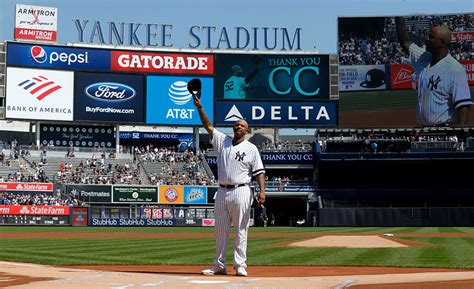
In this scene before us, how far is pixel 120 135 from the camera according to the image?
67438 millimetres

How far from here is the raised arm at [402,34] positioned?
5909 centimetres

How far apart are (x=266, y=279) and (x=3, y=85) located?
5039cm

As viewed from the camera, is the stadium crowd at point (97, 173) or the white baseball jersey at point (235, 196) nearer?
the white baseball jersey at point (235, 196)

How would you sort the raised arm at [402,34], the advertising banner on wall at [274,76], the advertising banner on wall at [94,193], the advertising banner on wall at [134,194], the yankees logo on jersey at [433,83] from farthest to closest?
the advertising banner on wall at [274,76], the raised arm at [402,34], the yankees logo on jersey at [433,83], the advertising banner on wall at [134,194], the advertising banner on wall at [94,193]

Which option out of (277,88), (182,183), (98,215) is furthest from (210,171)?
(98,215)

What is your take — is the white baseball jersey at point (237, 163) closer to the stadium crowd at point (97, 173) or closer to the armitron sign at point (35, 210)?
the armitron sign at point (35, 210)

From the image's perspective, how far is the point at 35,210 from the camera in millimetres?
46125

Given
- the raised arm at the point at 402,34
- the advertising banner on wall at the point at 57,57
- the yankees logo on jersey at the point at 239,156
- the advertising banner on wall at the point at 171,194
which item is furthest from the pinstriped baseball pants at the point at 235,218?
the raised arm at the point at 402,34

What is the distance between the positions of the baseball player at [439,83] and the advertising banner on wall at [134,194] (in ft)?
63.7

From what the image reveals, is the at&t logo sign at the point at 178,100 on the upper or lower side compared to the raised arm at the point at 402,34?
lower

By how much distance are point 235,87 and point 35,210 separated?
65.9ft

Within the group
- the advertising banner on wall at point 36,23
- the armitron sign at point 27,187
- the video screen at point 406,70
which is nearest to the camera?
the armitron sign at point 27,187

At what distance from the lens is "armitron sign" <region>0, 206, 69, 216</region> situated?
45572 millimetres

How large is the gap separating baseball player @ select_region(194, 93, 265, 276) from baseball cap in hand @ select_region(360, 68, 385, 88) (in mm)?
50133
